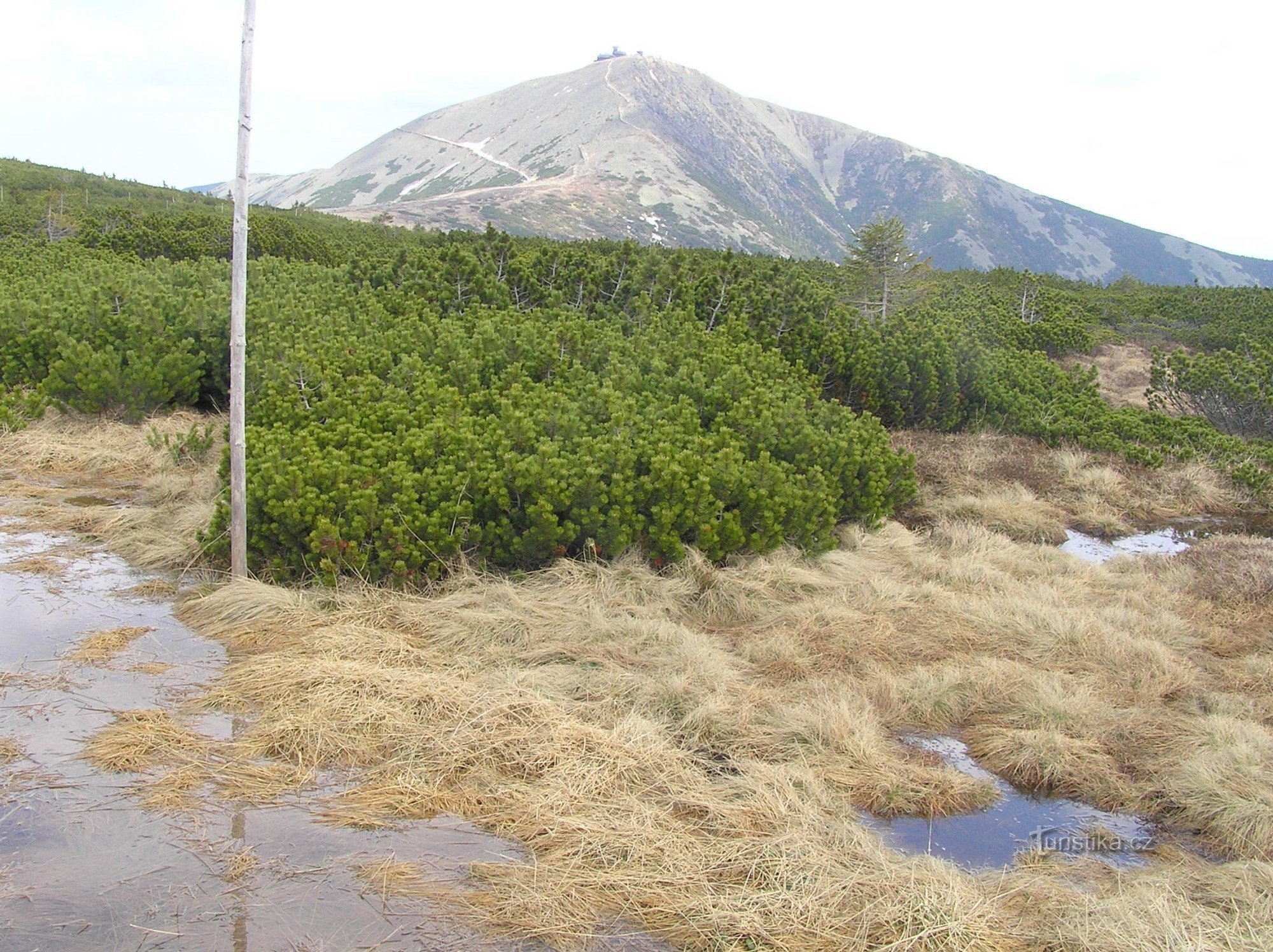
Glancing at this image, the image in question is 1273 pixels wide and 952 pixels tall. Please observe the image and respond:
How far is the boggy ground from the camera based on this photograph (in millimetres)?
3293

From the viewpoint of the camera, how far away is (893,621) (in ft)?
20.9

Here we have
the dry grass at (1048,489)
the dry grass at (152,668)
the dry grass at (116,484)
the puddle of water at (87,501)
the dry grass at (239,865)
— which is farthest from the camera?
the dry grass at (1048,489)

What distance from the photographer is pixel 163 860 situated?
334cm

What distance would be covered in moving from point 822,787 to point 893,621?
249cm

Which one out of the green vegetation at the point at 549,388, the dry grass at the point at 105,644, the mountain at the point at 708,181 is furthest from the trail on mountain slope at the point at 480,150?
the dry grass at the point at 105,644

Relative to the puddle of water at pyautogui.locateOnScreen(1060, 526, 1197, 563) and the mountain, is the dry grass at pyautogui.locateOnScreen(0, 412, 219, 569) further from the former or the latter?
the mountain

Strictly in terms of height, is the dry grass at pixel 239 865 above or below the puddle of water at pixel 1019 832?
above

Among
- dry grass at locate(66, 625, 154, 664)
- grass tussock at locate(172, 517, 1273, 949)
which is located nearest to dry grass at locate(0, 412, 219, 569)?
dry grass at locate(66, 625, 154, 664)

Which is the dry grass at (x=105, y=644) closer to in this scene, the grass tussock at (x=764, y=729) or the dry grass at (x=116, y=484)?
the grass tussock at (x=764, y=729)

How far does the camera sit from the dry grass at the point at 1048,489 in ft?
32.0

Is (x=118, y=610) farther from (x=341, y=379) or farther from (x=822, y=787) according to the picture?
(x=822, y=787)

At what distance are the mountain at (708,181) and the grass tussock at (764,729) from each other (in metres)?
111

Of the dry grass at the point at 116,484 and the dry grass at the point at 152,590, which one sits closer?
the dry grass at the point at 152,590

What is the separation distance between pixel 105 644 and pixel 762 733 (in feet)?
11.9
